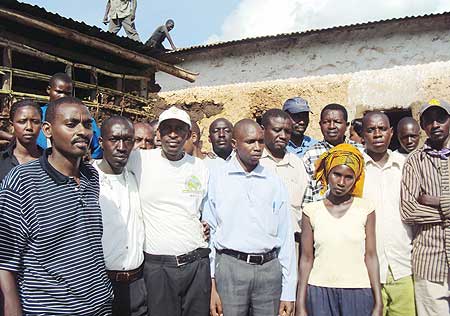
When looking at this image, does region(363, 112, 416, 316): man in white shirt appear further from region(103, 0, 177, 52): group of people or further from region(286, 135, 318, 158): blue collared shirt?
region(103, 0, 177, 52): group of people

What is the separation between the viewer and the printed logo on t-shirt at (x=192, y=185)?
354cm

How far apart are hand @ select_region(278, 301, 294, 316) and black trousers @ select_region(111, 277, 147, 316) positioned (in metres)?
1.00

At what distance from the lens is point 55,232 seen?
233cm

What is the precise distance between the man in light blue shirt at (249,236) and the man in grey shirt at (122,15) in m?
9.79

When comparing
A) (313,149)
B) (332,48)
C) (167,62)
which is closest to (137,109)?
(167,62)

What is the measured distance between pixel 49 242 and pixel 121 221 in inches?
34.9

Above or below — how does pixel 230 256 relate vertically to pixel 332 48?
below

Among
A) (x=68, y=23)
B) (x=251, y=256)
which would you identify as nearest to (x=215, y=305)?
(x=251, y=256)

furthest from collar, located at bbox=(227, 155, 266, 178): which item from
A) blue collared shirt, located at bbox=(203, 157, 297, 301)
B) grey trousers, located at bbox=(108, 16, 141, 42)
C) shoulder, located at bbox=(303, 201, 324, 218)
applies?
grey trousers, located at bbox=(108, 16, 141, 42)

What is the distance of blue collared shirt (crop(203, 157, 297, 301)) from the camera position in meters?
3.48

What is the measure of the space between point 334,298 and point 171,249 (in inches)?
46.9

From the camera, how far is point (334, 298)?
3268 millimetres

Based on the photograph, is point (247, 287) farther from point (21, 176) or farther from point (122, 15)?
point (122, 15)

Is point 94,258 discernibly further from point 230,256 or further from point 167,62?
point 167,62
